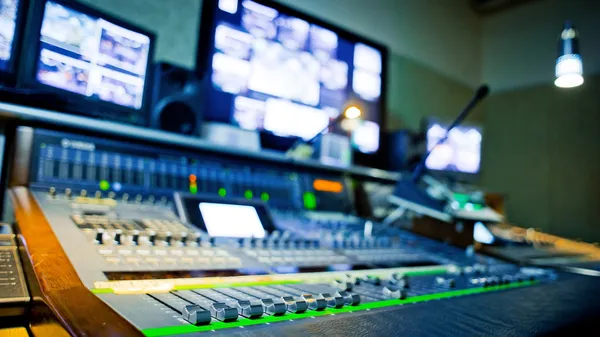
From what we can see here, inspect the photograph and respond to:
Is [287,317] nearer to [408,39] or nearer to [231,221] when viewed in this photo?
[231,221]

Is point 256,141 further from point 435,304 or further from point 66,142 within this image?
point 435,304

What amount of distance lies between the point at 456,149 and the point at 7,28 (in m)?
2.50

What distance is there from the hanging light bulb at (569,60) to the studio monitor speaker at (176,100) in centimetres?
114

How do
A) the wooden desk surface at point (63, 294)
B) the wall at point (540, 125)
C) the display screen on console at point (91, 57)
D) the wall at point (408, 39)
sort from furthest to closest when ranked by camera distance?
the wall at point (540, 125) → the wall at point (408, 39) → the display screen on console at point (91, 57) → the wooden desk surface at point (63, 294)

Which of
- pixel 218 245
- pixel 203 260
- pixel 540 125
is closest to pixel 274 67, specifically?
pixel 218 245

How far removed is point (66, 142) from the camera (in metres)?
1.01

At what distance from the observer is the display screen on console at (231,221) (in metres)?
0.96

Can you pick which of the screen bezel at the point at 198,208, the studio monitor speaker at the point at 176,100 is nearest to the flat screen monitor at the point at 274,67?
the studio monitor speaker at the point at 176,100

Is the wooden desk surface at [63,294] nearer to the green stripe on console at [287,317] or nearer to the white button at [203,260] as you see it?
the green stripe on console at [287,317]

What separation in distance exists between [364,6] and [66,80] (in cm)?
196

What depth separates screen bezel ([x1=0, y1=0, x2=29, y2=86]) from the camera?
3.18 feet

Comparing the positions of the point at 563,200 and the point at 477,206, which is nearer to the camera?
the point at 477,206

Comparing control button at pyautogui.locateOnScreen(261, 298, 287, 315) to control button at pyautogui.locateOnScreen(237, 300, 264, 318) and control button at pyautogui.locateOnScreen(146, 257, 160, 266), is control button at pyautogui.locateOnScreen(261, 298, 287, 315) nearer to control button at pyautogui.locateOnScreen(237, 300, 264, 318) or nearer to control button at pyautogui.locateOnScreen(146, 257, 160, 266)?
control button at pyautogui.locateOnScreen(237, 300, 264, 318)

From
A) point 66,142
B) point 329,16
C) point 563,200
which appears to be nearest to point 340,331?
point 66,142
